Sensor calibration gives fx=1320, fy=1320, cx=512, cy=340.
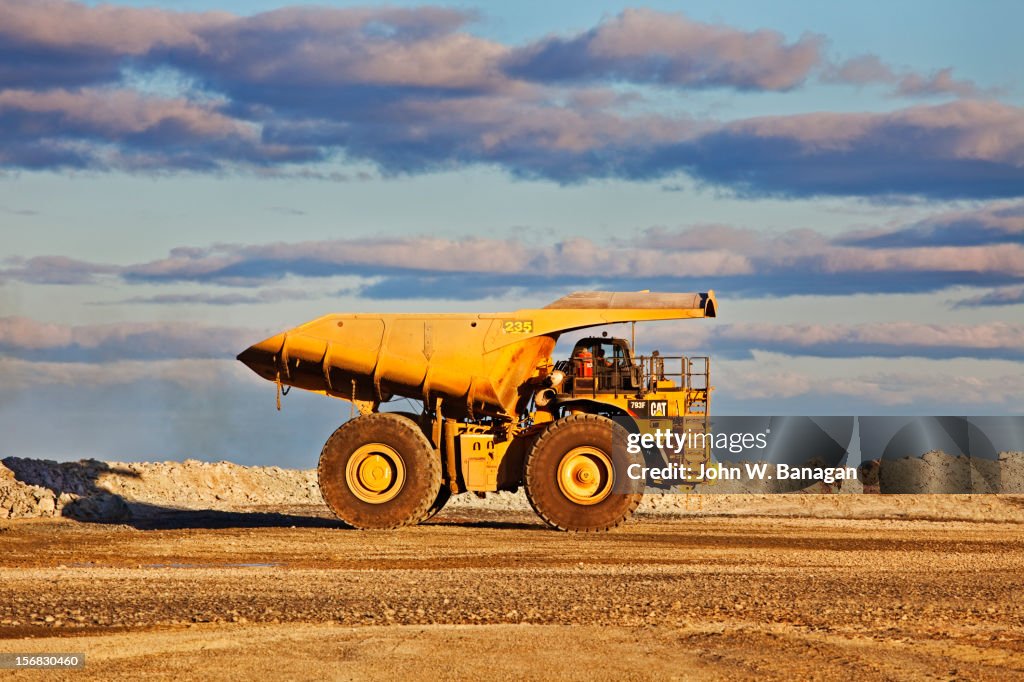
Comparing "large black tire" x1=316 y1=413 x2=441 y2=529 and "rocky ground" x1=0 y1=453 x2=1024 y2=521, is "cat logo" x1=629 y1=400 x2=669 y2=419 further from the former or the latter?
"rocky ground" x1=0 y1=453 x2=1024 y2=521

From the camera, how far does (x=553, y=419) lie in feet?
86.2

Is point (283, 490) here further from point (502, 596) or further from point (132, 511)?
point (502, 596)

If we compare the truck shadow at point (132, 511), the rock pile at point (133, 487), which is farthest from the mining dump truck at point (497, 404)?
the rock pile at point (133, 487)

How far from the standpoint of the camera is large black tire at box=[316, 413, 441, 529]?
25281mm

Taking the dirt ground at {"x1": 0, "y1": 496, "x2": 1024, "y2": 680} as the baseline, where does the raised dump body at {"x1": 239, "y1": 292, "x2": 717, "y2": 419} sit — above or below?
above

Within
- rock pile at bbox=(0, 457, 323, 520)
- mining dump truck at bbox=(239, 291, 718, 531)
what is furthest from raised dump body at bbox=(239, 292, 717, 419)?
rock pile at bbox=(0, 457, 323, 520)

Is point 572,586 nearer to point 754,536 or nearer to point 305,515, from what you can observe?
point 754,536

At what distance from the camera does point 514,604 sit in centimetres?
1598

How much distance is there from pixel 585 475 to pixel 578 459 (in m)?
0.33

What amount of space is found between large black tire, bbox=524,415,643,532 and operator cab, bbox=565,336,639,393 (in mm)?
940

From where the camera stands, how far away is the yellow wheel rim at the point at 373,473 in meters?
A: 25.5

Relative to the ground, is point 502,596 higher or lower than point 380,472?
lower

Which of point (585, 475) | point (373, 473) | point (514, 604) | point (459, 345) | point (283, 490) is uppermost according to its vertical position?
point (459, 345)

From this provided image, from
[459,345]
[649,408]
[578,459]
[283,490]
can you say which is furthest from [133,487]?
[649,408]
